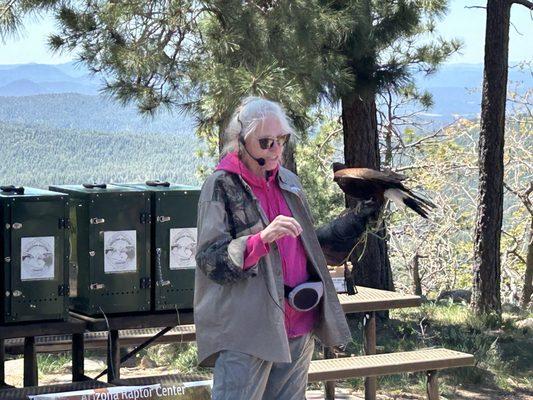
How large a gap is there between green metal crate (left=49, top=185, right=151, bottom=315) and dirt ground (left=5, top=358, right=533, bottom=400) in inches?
76.1

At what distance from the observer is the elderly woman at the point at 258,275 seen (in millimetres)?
3164

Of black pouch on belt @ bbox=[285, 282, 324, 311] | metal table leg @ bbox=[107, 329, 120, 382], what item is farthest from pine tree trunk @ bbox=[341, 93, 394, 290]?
black pouch on belt @ bbox=[285, 282, 324, 311]

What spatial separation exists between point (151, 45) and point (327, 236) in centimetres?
307

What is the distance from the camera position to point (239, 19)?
273 inches

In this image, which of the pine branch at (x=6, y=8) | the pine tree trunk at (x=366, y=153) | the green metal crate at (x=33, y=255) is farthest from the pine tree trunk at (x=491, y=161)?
the green metal crate at (x=33, y=255)

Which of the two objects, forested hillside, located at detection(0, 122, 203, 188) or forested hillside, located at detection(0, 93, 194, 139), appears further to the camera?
forested hillside, located at detection(0, 93, 194, 139)

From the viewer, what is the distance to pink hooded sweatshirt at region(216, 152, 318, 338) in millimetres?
A: 3301

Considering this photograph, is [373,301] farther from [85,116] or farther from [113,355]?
[85,116]

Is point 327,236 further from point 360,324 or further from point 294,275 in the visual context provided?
point 360,324

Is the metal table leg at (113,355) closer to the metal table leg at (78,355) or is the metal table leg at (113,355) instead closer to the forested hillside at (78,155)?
the metal table leg at (78,355)

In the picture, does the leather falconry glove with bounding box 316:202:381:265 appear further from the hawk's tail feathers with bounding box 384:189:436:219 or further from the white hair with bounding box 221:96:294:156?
the white hair with bounding box 221:96:294:156

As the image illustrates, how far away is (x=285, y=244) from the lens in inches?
130

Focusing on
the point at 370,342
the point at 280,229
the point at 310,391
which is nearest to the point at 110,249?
the point at 280,229

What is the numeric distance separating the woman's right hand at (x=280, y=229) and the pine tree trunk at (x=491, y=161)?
739cm
